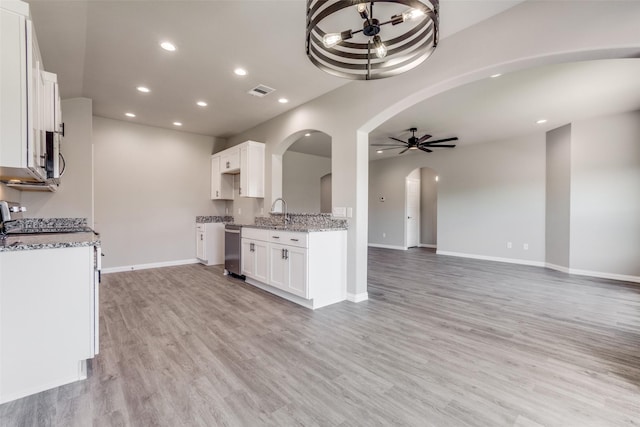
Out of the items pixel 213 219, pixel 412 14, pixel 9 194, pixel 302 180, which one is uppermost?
pixel 412 14

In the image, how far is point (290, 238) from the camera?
3.38 metres

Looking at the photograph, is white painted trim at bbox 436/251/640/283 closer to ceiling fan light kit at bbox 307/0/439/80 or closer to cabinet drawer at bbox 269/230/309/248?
cabinet drawer at bbox 269/230/309/248

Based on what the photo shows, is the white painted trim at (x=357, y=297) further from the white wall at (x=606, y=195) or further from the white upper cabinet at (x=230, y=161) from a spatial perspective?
the white wall at (x=606, y=195)

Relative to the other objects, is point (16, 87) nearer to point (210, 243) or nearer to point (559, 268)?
point (210, 243)

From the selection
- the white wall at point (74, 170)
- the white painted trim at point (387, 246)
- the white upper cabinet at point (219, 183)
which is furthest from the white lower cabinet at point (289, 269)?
the white painted trim at point (387, 246)

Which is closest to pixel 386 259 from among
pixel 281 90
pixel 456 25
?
pixel 281 90

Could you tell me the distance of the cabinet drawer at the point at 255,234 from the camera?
3.80 metres

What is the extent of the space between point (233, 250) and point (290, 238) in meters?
1.59

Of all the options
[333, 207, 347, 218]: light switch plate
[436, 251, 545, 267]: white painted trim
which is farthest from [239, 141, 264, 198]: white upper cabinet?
[436, 251, 545, 267]: white painted trim

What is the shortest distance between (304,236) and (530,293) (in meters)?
3.23

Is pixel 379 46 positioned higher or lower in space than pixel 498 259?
higher

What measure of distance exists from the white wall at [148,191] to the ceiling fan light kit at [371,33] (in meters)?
4.39

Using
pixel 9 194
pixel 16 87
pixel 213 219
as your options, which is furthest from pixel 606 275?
pixel 9 194

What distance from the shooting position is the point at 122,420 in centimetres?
150
